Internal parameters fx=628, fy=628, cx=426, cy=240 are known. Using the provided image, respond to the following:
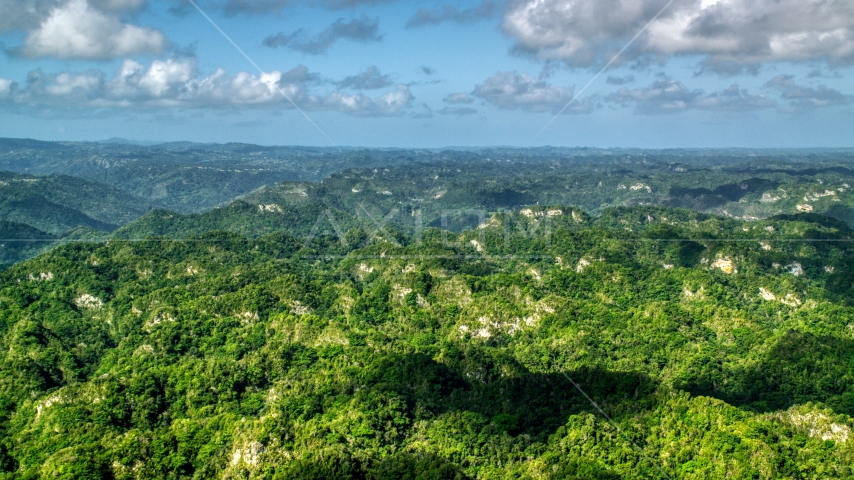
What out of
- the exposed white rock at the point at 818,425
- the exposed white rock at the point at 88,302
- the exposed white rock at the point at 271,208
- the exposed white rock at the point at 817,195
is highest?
the exposed white rock at the point at 817,195

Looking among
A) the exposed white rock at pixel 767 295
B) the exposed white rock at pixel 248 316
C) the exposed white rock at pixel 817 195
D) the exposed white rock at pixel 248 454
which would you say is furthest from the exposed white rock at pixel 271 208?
the exposed white rock at pixel 817 195

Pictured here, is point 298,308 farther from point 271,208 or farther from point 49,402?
point 271,208

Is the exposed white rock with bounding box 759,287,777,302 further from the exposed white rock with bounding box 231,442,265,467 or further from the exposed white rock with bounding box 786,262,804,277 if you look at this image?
the exposed white rock with bounding box 231,442,265,467

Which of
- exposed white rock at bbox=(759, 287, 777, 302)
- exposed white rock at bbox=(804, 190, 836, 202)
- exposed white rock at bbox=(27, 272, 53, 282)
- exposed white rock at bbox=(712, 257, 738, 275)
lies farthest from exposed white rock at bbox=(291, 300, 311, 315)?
exposed white rock at bbox=(804, 190, 836, 202)

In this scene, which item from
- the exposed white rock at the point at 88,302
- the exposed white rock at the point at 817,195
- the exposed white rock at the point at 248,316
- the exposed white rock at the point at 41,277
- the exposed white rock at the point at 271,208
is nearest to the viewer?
the exposed white rock at the point at 248,316

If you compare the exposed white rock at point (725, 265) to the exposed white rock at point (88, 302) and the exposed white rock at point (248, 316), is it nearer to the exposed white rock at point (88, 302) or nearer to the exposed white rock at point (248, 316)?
the exposed white rock at point (248, 316)

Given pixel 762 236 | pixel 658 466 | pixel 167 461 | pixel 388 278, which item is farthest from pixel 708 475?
pixel 762 236

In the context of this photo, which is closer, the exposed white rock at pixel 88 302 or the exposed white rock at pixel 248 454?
the exposed white rock at pixel 248 454

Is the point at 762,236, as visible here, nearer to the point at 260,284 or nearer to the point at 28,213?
the point at 260,284

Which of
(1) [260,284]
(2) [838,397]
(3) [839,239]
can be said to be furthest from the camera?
(3) [839,239]
